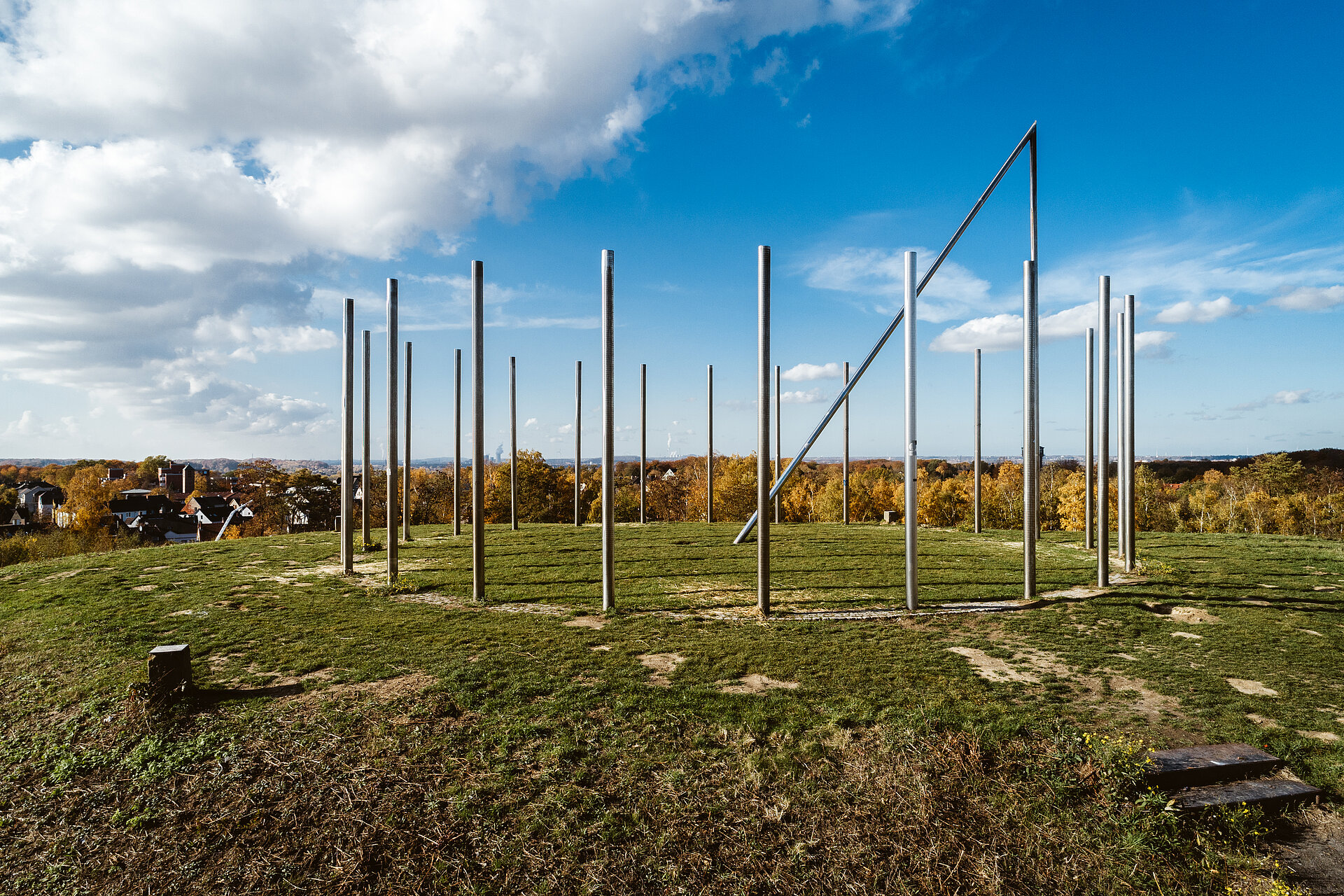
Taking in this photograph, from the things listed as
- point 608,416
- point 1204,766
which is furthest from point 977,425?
point 1204,766

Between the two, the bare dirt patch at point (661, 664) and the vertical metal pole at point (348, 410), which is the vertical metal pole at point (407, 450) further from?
the bare dirt patch at point (661, 664)

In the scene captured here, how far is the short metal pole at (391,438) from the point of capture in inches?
396

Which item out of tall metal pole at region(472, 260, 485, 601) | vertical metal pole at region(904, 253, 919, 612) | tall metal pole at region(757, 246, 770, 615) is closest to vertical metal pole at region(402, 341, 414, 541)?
tall metal pole at region(472, 260, 485, 601)

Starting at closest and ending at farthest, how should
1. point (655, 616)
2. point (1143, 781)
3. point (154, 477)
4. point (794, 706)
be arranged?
point (1143, 781)
point (794, 706)
point (655, 616)
point (154, 477)

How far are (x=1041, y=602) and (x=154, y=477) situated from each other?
115 metres

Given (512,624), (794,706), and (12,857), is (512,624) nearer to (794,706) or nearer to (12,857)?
(794,706)

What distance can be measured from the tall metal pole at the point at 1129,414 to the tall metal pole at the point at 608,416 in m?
9.11

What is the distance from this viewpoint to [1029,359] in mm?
8352

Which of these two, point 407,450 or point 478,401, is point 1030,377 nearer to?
point 478,401

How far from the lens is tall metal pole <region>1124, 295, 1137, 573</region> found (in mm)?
10289

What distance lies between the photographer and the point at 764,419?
7.95 meters

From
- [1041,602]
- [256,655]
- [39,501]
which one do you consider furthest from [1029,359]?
[39,501]

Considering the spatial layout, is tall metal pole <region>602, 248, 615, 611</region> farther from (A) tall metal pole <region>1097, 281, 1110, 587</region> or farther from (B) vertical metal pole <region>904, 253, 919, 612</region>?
(A) tall metal pole <region>1097, 281, 1110, 587</region>

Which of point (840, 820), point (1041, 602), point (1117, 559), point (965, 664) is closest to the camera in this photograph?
point (840, 820)
